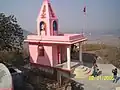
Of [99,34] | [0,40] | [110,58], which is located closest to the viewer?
[0,40]

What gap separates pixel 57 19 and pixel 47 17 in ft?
2.25

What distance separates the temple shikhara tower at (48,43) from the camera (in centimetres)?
1170


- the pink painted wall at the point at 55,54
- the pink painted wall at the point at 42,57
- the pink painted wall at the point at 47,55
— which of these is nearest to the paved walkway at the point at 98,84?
the pink painted wall at the point at 55,54

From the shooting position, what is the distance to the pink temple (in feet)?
38.5

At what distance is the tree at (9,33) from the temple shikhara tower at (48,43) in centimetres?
233

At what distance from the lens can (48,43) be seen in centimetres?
1180

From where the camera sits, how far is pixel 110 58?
49.2 ft

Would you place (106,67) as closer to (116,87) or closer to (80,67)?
(80,67)

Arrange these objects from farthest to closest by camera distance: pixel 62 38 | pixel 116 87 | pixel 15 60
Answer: pixel 15 60
pixel 62 38
pixel 116 87

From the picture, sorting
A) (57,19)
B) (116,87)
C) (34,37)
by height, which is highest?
(57,19)

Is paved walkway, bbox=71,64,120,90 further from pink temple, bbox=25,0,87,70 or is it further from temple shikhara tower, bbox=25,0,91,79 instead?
pink temple, bbox=25,0,87,70

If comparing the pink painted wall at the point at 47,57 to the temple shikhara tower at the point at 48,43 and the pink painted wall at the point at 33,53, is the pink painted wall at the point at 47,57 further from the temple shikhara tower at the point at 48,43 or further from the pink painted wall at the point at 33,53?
the pink painted wall at the point at 33,53

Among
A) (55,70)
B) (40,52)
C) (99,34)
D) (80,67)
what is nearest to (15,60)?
(40,52)

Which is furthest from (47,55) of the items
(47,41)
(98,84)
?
(98,84)
